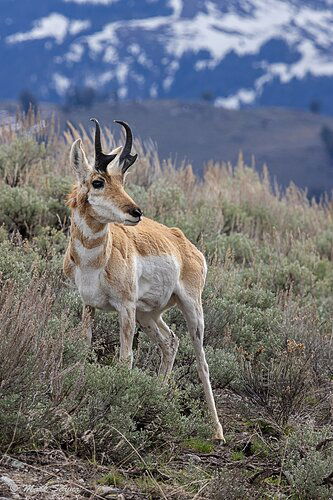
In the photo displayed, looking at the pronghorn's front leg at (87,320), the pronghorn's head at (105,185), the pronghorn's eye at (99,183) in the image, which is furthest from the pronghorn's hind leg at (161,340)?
the pronghorn's eye at (99,183)

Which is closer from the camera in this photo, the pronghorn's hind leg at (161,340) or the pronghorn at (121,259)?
the pronghorn at (121,259)

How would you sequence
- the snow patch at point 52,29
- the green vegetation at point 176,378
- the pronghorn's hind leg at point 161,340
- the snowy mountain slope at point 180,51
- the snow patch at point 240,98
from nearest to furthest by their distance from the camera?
the green vegetation at point 176,378 → the pronghorn's hind leg at point 161,340 → the snow patch at point 240,98 → the snowy mountain slope at point 180,51 → the snow patch at point 52,29

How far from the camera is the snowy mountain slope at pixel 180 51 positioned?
432 ft

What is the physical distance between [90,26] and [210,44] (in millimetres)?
22504

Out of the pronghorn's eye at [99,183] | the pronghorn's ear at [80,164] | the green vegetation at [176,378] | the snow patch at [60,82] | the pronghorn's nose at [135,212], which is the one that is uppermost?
the pronghorn's ear at [80,164]

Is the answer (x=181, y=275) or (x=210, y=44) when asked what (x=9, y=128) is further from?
(x=210, y=44)

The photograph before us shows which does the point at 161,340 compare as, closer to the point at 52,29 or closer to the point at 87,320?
the point at 87,320

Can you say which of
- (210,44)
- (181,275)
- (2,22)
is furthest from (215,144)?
(2,22)

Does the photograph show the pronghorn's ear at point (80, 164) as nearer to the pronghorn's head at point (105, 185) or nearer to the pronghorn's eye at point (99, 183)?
the pronghorn's head at point (105, 185)

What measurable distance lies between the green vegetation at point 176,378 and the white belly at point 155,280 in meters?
0.53

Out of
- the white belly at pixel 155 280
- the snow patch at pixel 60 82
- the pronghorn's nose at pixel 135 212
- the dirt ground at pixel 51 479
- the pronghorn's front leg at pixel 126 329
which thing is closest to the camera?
the dirt ground at pixel 51 479

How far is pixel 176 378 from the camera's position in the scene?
7832 mm

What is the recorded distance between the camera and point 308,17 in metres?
149

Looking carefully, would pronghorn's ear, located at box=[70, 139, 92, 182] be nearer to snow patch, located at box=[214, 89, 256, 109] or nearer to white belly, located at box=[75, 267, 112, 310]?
white belly, located at box=[75, 267, 112, 310]
